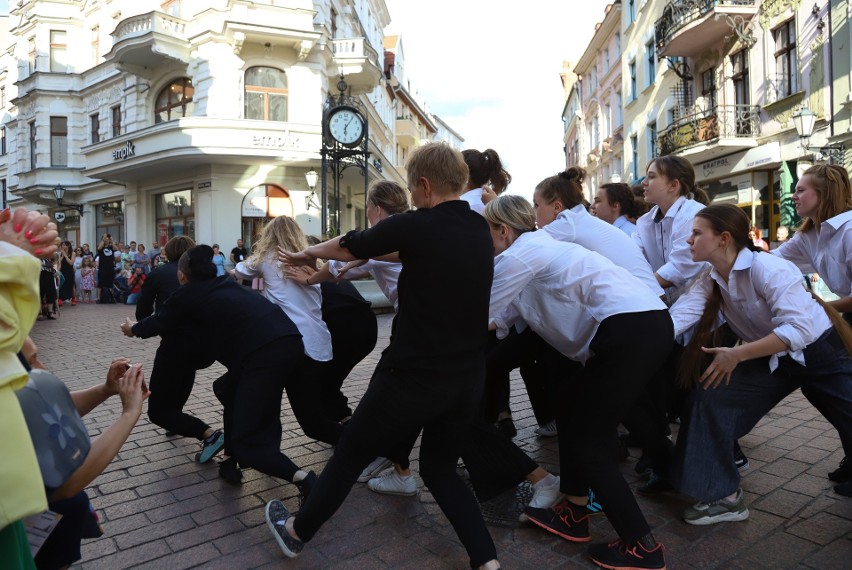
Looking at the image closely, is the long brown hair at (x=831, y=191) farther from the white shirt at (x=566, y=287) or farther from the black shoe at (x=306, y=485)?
the black shoe at (x=306, y=485)

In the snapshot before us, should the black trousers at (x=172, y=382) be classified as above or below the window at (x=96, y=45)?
below

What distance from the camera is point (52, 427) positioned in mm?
1644

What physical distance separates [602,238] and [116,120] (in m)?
29.6

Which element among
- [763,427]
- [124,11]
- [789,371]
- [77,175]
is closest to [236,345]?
[789,371]

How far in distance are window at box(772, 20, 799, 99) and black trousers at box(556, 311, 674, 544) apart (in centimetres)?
1869

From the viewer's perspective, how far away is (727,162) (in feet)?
70.1

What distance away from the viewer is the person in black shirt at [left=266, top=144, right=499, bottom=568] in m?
2.58

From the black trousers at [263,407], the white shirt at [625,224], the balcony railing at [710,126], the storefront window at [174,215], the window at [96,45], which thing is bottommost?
the black trousers at [263,407]

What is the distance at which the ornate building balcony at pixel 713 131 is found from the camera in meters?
20.0

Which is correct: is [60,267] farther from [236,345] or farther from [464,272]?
[464,272]

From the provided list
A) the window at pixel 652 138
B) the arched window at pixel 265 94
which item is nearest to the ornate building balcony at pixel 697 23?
the window at pixel 652 138

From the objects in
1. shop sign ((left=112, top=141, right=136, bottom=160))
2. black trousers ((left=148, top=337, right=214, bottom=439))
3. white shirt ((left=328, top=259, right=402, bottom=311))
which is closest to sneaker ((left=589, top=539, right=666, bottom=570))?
white shirt ((left=328, top=259, right=402, bottom=311))

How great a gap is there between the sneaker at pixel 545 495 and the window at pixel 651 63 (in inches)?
1082

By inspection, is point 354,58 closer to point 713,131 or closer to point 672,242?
point 713,131
